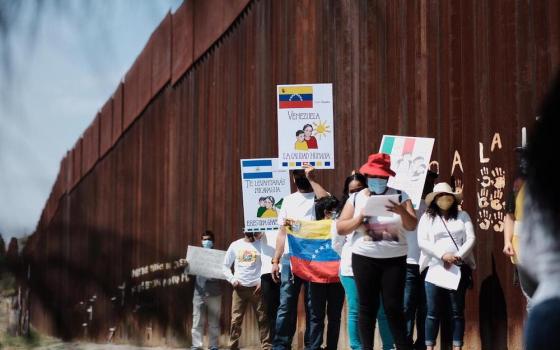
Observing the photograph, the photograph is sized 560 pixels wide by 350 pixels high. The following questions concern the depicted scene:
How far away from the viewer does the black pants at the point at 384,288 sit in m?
8.91

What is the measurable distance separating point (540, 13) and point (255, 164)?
358 cm

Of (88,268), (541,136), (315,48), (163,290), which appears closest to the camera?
(541,136)

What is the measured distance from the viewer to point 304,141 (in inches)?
431

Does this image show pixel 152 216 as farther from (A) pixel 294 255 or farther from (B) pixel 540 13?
(B) pixel 540 13

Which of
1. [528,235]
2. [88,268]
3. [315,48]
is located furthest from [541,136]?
[315,48]

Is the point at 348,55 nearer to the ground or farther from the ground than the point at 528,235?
farther from the ground

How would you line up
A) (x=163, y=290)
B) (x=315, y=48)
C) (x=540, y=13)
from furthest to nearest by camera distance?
(x=163, y=290) < (x=315, y=48) < (x=540, y=13)

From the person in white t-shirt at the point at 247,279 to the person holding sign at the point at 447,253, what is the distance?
8.00 ft

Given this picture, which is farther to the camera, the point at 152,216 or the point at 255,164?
the point at 152,216

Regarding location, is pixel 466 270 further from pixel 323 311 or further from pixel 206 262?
pixel 206 262

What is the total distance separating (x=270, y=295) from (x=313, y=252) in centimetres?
137

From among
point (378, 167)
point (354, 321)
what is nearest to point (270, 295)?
point (354, 321)

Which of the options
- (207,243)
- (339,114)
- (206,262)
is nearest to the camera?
(339,114)

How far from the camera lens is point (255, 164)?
11961mm
